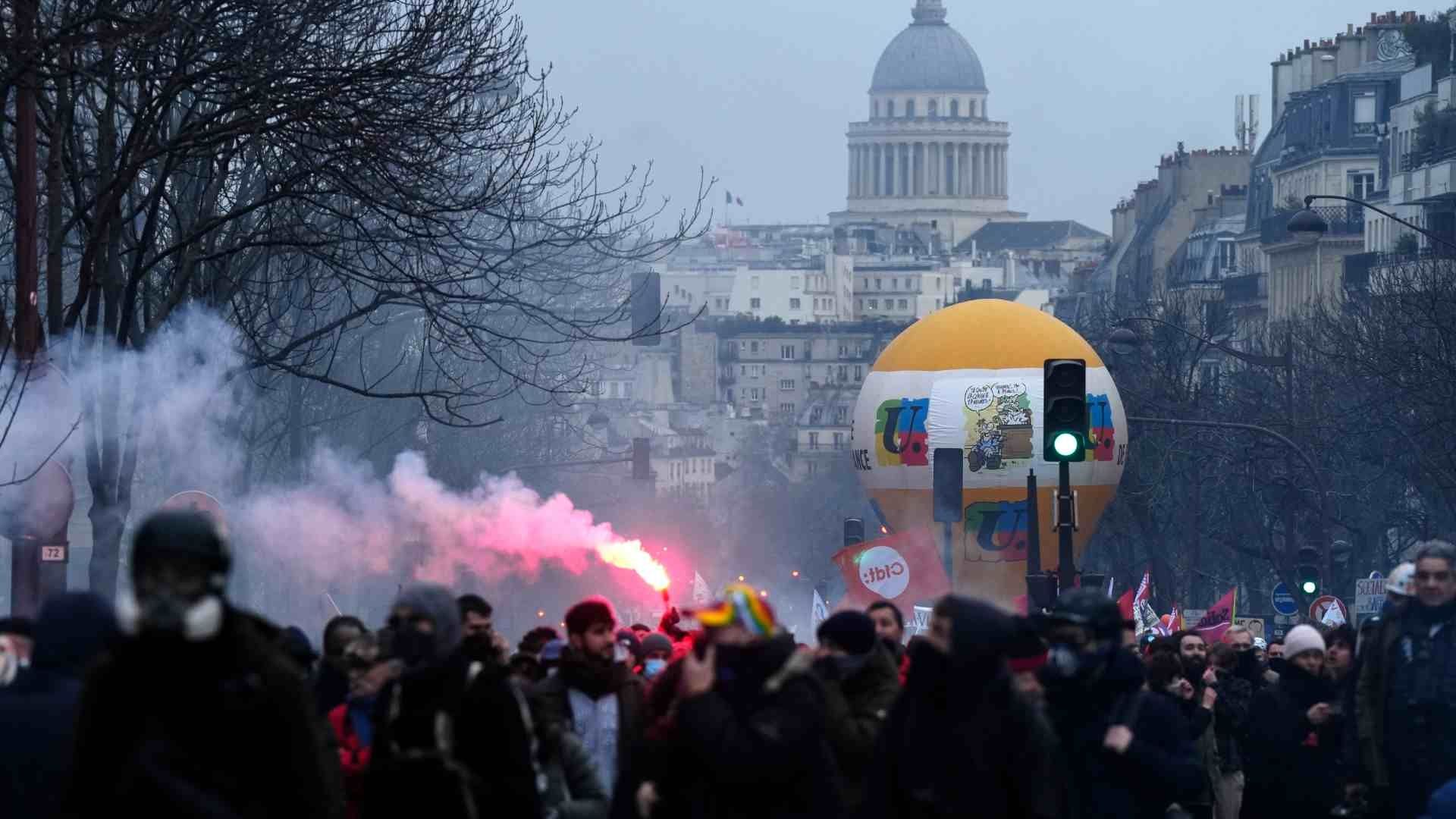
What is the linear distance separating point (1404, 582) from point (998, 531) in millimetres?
30816

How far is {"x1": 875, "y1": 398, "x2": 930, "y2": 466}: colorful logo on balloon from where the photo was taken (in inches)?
1783

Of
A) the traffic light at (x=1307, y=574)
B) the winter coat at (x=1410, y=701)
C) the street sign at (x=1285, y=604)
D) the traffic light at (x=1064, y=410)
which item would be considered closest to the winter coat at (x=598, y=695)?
the winter coat at (x=1410, y=701)

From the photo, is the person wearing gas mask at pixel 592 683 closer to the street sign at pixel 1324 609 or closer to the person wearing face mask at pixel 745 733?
the person wearing face mask at pixel 745 733

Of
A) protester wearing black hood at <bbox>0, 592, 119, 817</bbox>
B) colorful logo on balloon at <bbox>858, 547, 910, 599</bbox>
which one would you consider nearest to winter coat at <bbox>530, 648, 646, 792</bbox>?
protester wearing black hood at <bbox>0, 592, 119, 817</bbox>

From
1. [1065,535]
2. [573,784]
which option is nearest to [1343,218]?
[1065,535]

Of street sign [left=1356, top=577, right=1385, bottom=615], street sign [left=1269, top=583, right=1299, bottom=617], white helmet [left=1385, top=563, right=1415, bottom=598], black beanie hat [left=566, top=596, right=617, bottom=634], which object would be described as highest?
white helmet [left=1385, top=563, right=1415, bottom=598]

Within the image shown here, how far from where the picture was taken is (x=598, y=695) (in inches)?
472

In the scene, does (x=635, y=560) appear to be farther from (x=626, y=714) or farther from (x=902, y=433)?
(x=902, y=433)

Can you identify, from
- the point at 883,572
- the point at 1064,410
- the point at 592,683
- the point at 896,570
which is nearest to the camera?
the point at 592,683

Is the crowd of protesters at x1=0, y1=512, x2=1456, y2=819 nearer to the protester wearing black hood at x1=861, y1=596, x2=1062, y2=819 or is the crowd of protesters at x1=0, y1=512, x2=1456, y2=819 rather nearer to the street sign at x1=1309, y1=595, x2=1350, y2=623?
the protester wearing black hood at x1=861, y1=596, x2=1062, y2=819

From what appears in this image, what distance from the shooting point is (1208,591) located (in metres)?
66.3

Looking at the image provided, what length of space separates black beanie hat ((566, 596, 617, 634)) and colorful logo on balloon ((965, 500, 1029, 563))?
32201 mm

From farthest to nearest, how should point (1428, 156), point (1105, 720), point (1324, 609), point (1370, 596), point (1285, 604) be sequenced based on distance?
point (1428, 156), point (1285, 604), point (1324, 609), point (1370, 596), point (1105, 720)

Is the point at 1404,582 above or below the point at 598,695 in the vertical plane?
above
